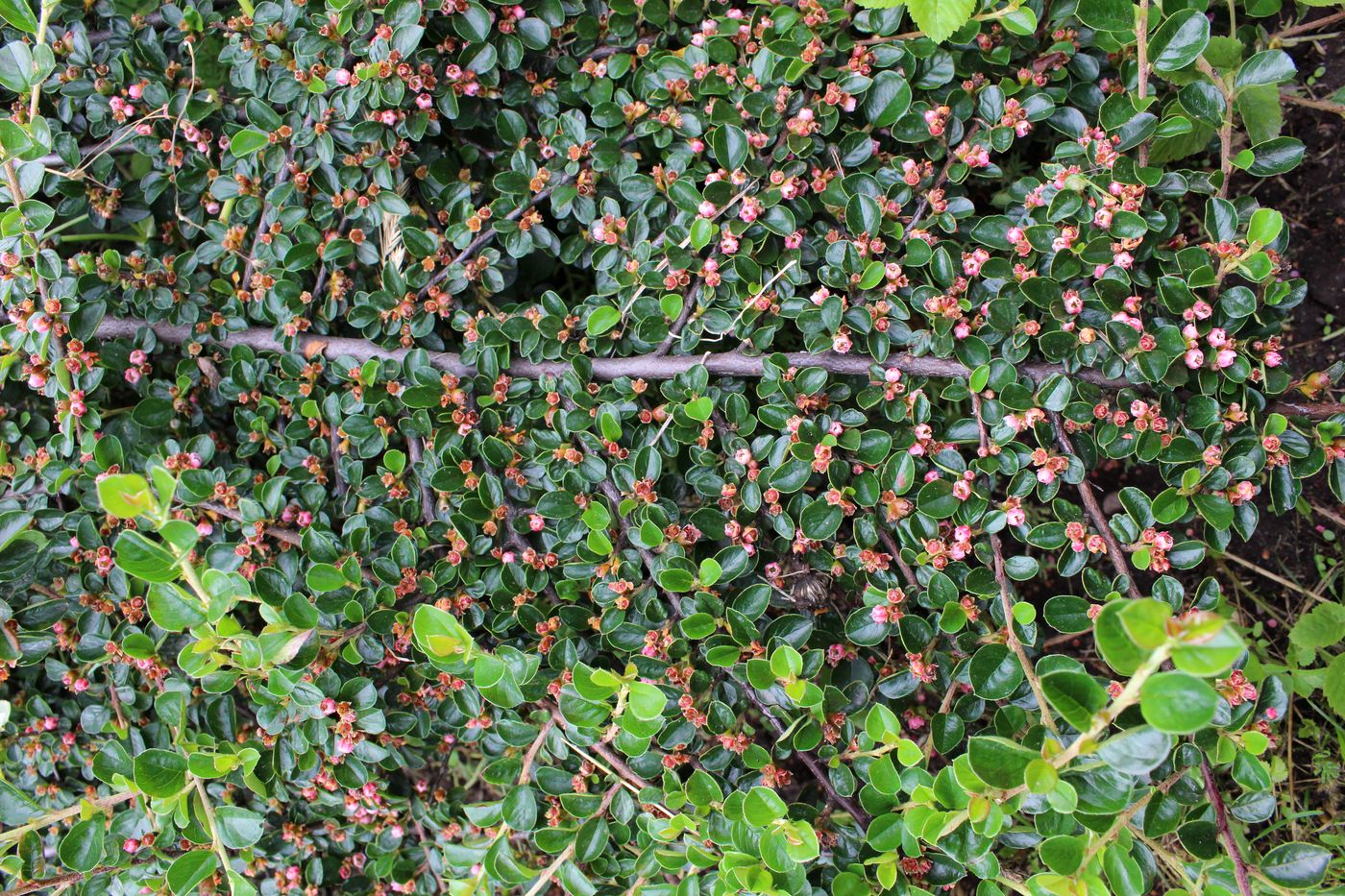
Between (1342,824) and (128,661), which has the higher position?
(128,661)

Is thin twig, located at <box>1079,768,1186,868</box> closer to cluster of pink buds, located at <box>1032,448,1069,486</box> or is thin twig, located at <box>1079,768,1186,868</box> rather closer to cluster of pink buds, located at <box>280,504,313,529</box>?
cluster of pink buds, located at <box>1032,448,1069,486</box>

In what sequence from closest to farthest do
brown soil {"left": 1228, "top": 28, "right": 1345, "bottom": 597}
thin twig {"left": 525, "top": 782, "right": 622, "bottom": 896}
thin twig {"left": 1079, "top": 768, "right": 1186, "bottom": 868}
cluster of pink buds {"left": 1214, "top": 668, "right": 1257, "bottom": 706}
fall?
thin twig {"left": 1079, "top": 768, "right": 1186, "bottom": 868} < cluster of pink buds {"left": 1214, "top": 668, "right": 1257, "bottom": 706} < thin twig {"left": 525, "top": 782, "right": 622, "bottom": 896} < brown soil {"left": 1228, "top": 28, "right": 1345, "bottom": 597}

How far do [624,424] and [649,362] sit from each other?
16 cm

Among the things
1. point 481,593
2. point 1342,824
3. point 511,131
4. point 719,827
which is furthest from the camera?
point 1342,824

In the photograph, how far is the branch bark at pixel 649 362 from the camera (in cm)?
199

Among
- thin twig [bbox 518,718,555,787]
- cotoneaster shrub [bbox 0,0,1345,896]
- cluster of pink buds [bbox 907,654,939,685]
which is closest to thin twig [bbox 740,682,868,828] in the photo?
cotoneaster shrub [bbox 0,0,1345,896]

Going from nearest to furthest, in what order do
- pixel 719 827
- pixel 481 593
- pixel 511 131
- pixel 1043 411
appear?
pixel 719 827
pixel 1043 411
pixel 481 593
pixel 511 131

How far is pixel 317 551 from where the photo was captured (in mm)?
1976

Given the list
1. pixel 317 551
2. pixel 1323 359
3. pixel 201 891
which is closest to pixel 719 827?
pixel 317 551

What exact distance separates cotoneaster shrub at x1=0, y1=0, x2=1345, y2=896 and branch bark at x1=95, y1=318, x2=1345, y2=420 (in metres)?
0.01

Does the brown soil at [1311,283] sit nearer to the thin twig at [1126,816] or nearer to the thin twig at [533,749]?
the thin twig at [1126,816]

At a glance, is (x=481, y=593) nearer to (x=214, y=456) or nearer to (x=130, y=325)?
(x=214, y=456)

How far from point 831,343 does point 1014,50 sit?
2.84ft

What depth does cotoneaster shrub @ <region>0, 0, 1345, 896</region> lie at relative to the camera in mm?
1853
